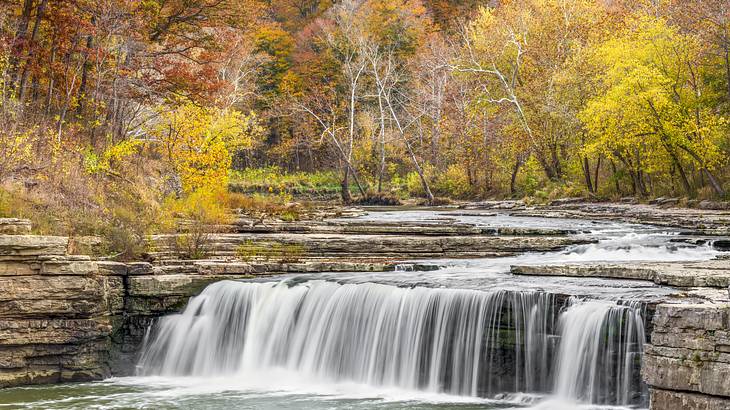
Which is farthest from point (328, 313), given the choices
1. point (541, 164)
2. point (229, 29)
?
point (541, 164)

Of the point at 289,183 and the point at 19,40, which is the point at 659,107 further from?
the point at 289,183

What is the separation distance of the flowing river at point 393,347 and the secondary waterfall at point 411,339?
0.7 inches

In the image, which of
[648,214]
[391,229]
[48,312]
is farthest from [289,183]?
[48,312]

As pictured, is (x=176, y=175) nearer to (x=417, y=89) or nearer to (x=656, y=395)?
(x=656, y=395)

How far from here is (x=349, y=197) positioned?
4453 centimetres

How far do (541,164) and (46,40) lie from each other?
26.0 metres

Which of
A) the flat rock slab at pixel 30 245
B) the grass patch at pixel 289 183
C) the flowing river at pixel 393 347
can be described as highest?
the grass patch at pixel 289 183

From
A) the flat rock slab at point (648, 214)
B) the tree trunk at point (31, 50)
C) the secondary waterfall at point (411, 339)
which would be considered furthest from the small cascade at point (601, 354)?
the tree trunk at point (31, 50)

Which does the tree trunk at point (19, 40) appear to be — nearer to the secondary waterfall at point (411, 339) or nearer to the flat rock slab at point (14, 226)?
the flat rock slab at point (14, 226)

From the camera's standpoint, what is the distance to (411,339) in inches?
497

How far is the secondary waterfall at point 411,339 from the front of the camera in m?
10.9

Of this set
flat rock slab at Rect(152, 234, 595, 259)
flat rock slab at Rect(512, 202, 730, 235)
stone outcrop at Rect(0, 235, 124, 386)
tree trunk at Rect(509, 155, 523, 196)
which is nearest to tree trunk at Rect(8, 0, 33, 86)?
flat rock slab at Rect(152, 234, 595, 259)

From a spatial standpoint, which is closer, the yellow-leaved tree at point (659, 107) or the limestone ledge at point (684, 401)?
the limestone ledge at point (684, 401)

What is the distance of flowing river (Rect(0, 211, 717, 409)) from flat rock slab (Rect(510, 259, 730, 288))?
0.36m
